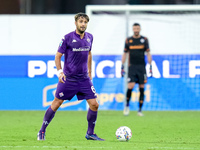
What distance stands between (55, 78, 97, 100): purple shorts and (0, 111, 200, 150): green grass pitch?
67 centimetres

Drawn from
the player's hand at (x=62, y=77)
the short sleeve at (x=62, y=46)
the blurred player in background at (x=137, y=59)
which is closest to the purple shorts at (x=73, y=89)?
the player's hand at (x=62, y=77)

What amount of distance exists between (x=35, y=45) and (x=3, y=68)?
55.0 inches

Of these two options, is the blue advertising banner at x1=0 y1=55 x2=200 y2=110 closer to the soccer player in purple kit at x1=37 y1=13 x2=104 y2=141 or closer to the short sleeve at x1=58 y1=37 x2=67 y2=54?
the soccer player in purple kit at x1=37 y1=13 x2=104 y2=141

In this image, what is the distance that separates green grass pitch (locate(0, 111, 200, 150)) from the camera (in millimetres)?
8523

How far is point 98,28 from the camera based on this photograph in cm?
1723

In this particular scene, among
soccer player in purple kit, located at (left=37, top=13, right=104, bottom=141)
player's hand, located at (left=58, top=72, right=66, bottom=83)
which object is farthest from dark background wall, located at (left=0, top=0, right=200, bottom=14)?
player's hand, located at (left=58, top=72, right=66, bottom=83)

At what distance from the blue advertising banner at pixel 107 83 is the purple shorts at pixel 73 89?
23.3 feet

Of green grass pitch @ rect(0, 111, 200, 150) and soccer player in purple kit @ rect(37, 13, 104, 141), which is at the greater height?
soccer player in purple kit @ rect(37, 13, 104, 141)

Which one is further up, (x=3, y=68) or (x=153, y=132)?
(x=3, y=68)

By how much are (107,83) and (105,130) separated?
5.29m

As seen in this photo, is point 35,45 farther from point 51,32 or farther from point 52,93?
point 52,93

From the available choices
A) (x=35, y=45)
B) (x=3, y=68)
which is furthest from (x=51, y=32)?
(x=3, y=68)

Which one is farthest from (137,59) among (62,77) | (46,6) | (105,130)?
(62,77)

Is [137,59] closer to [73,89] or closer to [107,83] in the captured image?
[107,83]
